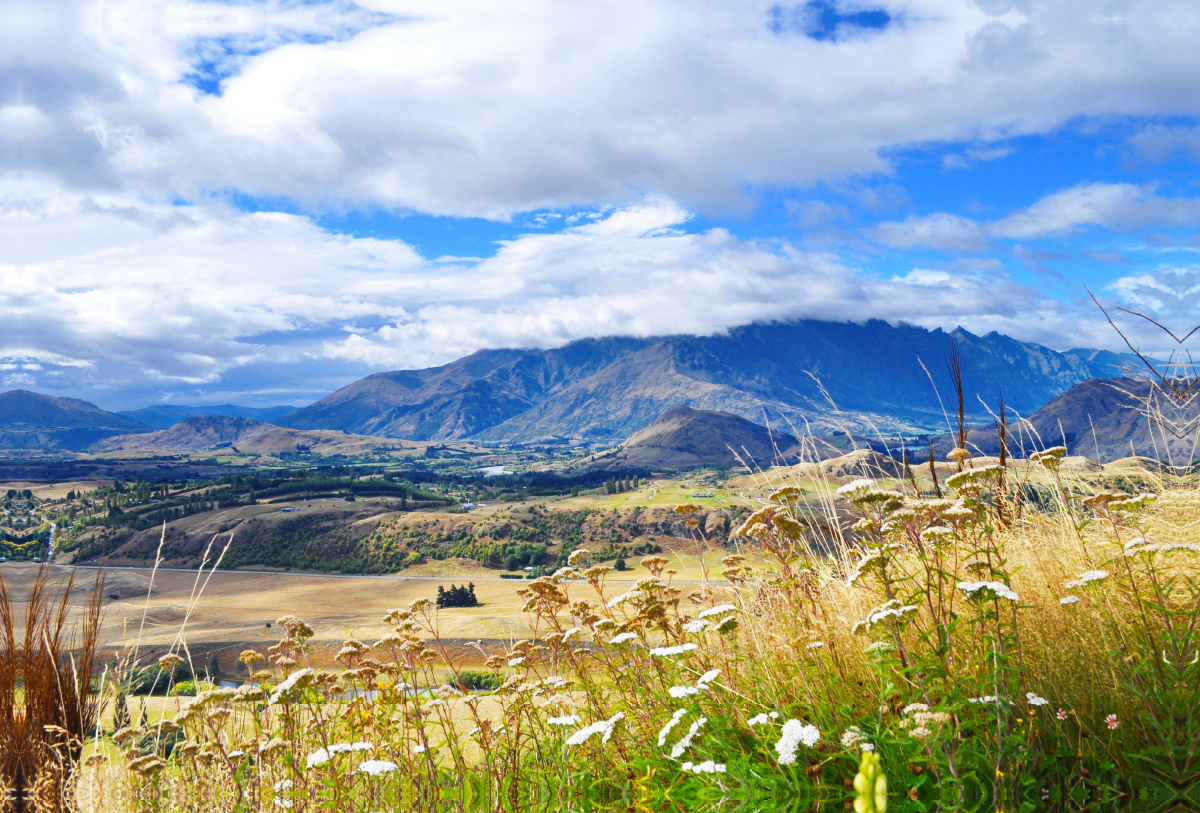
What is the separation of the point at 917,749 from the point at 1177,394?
488 centimetres

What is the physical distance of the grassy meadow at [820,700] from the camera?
125 inches

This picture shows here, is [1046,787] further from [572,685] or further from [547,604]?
[547,604]

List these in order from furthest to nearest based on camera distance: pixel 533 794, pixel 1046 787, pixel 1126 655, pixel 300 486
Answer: pixel 300 486, pixel 533 794, pixel 1126 655, pixel 1046 787

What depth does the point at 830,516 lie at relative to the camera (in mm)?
7016

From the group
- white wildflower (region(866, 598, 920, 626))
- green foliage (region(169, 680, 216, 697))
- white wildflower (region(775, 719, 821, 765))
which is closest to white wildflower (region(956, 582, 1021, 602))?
white wildflower (region(866, 598, 920, 626))

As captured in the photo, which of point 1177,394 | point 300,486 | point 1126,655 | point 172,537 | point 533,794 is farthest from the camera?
point 300,486

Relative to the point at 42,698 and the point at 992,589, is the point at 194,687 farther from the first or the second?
the point at 992,589

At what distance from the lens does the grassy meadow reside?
3.17 metres

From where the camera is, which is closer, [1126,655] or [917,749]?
[917,749]

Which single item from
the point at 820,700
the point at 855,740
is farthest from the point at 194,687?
the point at 855,740

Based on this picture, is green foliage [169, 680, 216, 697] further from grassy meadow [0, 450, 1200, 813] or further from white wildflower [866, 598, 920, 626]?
white wildflower [866, 598, 920, 626]

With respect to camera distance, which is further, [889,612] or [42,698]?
[42,698]

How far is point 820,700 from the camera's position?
3951 mm

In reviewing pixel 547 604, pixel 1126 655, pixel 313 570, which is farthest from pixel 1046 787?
pixel 313 570
